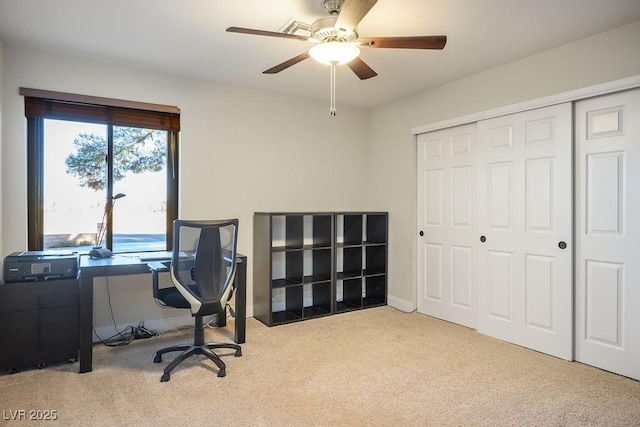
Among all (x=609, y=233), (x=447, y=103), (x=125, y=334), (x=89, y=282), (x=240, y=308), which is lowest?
(x=125, y=334)

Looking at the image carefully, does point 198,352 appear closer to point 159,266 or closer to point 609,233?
point 159,266

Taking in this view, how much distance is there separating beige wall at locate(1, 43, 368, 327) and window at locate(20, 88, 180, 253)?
99mm

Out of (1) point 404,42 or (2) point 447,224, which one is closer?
(1) point 404,42

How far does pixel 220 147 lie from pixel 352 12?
7.47 feet

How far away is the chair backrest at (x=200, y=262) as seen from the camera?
2586mm

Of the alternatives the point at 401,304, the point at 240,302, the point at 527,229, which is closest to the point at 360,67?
the point at 527,229

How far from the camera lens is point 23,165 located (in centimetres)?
304

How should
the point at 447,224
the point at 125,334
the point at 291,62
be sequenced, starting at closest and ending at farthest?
the point at 291,62 → the point at 125,334 → the point at 447,224

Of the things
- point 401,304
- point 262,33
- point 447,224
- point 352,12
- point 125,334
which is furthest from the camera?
point 401,304

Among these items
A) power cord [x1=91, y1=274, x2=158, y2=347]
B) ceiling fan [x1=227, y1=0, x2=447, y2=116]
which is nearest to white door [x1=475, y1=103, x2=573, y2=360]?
ceiling fan [x1=227, y1=0, x2=447, y2=116]

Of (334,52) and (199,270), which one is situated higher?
(334,52)

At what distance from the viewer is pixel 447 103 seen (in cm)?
390

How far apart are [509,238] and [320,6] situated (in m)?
2.48

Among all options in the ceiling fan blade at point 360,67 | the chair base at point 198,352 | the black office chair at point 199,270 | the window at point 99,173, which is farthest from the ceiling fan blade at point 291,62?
the chair base at point 198,352
